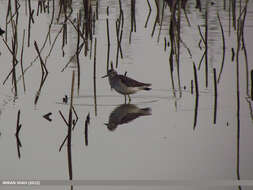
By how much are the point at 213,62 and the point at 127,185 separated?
156 inches

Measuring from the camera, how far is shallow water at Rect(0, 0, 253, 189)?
445 centimetres

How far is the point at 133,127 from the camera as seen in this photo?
5.51 metres

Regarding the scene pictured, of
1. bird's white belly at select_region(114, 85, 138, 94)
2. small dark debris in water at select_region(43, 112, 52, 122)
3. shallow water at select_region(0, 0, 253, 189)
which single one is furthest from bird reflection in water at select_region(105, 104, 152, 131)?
small dark debris in water at select_region(43, 112, 52, 122)

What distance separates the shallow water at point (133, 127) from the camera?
175 inches

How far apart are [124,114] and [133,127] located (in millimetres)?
415

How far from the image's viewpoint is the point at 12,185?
3.97m

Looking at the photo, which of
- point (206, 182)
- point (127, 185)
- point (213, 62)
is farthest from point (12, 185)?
point (213, 62)

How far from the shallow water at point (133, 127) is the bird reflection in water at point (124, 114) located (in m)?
0.05

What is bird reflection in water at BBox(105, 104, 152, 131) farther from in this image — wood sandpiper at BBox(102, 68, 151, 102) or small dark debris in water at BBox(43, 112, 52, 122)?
small dark debris in water at BBox(43, 112, 52, 122)

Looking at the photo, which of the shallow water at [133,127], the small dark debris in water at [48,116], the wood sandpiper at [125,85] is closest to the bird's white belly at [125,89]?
the wood sandpiper at [125,85]

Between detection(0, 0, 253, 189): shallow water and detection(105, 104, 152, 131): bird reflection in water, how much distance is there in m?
0.05

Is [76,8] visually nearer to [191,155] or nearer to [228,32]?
[228,32]

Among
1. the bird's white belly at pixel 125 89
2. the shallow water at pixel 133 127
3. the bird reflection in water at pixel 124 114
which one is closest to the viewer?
the shallow water at pixel 133 127

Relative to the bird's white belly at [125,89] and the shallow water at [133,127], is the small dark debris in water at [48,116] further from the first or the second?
the bird's white belly at [125,89]
